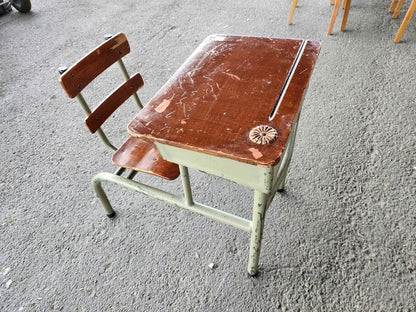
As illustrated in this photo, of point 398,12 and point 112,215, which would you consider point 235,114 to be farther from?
point 398,12

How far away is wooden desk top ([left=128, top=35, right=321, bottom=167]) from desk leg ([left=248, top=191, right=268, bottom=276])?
23 centimetres

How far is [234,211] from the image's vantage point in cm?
156

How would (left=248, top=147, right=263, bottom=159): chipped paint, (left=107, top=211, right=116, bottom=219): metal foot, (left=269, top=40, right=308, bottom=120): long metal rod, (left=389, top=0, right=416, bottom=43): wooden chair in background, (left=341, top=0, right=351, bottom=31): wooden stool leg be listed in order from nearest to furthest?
(left=248, top=147, right=263, bottom=159): chipped paint
(left=269, top=40, right=308, bottom=120): long metal rod
(left=107, top=211, right=116, bottom=219): metal foot
(left=389, top=0, right=416, bottom=43): wooden chair in background
(left=341, top=0, right=351, bottom=31): wooden stool leg

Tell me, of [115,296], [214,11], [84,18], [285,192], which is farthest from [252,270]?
[84,18]

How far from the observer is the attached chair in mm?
1043

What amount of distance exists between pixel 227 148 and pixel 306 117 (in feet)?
4.83

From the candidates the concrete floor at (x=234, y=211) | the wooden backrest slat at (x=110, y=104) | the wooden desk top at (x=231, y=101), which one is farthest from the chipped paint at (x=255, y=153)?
the concrete floor at (x=234, y=211)

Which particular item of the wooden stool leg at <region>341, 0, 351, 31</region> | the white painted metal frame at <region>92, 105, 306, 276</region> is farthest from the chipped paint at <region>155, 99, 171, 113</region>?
the wooden stool leg at <region>341, 0, 351, 31</region>

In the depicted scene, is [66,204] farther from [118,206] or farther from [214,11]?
[214,11]

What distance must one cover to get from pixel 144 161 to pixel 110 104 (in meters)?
0.29

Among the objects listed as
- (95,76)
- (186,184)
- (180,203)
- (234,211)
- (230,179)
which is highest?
(95,76)

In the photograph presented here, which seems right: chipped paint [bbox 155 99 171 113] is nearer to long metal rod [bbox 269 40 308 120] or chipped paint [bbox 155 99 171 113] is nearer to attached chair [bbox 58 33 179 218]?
attached chair [bbox 58 33 179 218]

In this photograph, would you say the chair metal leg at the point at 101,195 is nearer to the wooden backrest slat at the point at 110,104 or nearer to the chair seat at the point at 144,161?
the chair seat at the point at 144,161

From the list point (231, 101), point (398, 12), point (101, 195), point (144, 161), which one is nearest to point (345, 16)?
point (398, 12)
